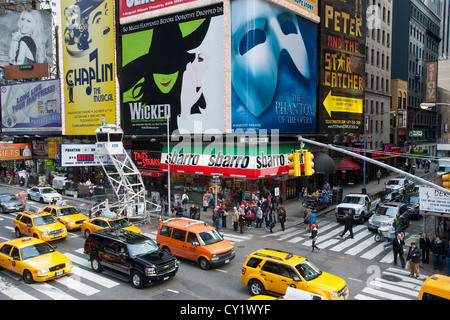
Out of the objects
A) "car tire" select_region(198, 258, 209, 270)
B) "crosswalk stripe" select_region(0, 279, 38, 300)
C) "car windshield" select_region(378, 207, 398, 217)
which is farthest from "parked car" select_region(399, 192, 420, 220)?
"crosswalk stripe" select_region(0, 279, 38, 300)

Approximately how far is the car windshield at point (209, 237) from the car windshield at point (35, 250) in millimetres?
6731

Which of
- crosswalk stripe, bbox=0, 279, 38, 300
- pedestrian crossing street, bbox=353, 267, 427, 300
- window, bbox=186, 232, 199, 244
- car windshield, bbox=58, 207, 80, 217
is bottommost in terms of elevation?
pedestrian crossing street, bbox=353, 267, 427, 300

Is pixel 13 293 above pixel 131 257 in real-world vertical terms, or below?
below

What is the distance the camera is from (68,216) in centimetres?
2414

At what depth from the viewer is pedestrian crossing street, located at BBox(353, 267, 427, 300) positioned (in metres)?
13.9

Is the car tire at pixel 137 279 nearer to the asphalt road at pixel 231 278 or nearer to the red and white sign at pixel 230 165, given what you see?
the asphalt road at pixel 231 278

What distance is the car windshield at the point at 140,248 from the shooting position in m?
15.0

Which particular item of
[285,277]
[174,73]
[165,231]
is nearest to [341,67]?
[174,73]

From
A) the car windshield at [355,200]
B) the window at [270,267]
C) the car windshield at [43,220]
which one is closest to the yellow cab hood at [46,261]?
the car windshield at [43,220]

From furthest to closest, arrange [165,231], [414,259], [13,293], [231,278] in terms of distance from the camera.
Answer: [165,231]
[414,259]
[231,278]
[13,293]

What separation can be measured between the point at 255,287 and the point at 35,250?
31.6ft

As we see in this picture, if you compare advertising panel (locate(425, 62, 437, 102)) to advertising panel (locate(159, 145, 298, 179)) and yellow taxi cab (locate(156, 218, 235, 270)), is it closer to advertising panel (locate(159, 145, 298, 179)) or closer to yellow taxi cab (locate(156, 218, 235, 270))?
advertising panel (locate(159, 145, 298, 179))

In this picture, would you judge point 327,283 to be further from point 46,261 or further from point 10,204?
point 10,204

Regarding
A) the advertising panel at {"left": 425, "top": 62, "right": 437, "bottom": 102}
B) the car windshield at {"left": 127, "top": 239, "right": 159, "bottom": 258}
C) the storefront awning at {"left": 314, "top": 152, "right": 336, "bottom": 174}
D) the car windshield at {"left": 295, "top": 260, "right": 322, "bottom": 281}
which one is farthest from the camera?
the advertising panel at {"left": 425, "top": 62, "right": 437, "bottom": 102}
